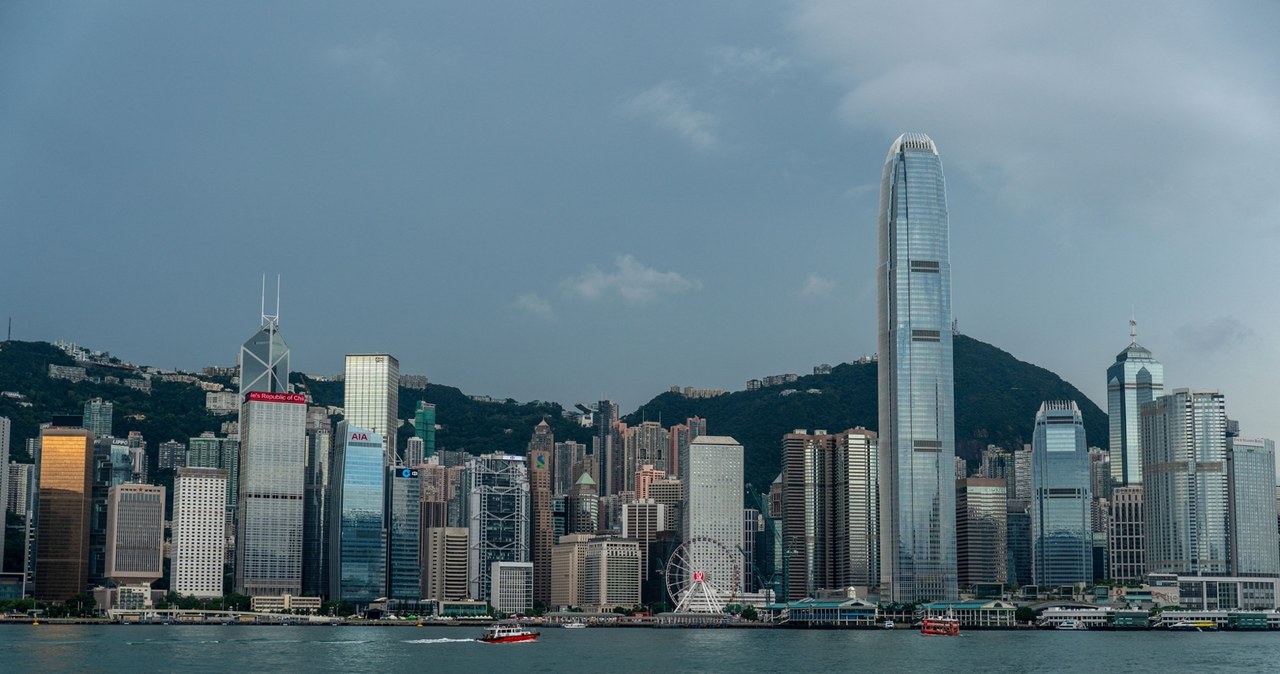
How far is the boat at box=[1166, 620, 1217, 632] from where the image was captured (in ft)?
599

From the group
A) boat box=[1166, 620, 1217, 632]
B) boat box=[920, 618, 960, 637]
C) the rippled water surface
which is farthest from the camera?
boat box=[1166, 620, 1217, 632]

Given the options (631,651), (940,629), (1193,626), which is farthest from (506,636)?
(1193,626)

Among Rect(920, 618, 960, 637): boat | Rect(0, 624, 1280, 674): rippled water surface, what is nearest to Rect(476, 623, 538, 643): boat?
Rect(0, 624, 1280, 674): rippled water surface

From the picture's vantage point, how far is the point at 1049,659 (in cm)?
11294

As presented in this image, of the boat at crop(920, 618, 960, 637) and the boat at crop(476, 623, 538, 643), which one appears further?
the boat at crop(920, 618, 960, 637)

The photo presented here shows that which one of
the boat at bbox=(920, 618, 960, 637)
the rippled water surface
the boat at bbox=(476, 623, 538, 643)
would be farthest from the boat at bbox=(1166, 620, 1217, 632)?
the boat at bbox=(476, 623, 538, 643)

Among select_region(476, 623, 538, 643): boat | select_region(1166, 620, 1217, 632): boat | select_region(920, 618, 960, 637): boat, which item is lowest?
select_region(1166, 620, 1217, 632): boat

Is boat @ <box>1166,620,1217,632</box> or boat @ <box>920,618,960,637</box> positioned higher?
boat @ <box>920,618,960,637</box>

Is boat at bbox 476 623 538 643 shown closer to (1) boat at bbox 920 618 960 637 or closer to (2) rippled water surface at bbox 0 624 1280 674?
(2) rippled water surface at bbox 0 624 1280 674

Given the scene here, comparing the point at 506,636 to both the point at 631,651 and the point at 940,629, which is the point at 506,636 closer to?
the point at 631,651

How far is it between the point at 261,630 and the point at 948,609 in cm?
7458

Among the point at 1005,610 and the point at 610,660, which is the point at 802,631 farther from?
the point at 610,660

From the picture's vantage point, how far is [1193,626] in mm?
183875

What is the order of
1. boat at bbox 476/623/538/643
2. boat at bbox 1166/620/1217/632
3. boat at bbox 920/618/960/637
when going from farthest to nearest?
boat at bbox 1166/620/1217/632 → boat at bbox 920/618/960/637 → boat at bbox 476/623/538/643
